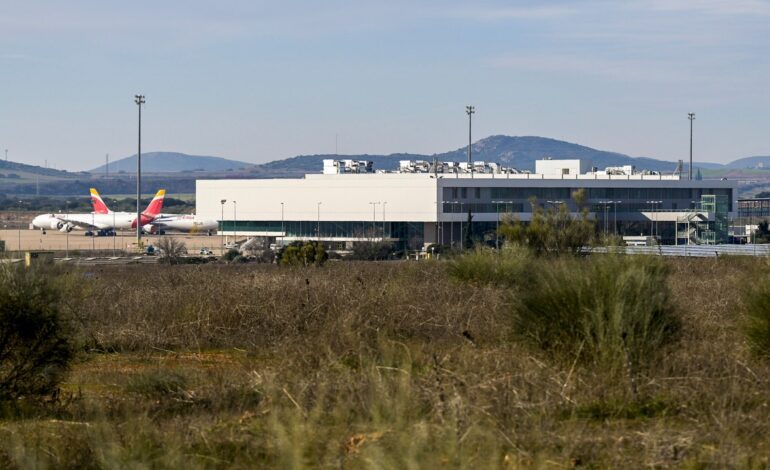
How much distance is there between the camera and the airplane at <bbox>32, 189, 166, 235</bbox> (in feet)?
420

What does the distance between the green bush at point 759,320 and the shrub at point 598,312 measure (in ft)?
3.54

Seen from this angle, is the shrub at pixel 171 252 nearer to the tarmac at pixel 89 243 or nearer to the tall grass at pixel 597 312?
the tarmac at pixel 89 243

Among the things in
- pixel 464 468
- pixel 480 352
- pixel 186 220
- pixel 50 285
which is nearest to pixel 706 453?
pixel 464 468

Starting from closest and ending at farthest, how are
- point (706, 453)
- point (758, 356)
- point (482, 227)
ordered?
point (706, 453) → point (758, 356) → point (482, 227)

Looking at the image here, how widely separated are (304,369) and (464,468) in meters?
A: 6.28

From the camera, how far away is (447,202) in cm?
9619

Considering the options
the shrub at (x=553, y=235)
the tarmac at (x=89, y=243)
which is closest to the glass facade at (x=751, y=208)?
the tarmac at (x=89, y=243)

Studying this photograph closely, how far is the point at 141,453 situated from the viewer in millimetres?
10203

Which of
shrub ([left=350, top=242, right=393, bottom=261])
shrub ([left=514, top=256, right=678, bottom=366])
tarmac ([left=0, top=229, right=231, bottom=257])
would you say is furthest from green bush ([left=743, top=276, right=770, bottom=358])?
tarmac ([left=0, top=229, right=231, bottom=257])

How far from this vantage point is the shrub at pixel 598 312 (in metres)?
14.3

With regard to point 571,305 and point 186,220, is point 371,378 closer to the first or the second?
point 571,305

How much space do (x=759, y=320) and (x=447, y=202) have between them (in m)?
80.3

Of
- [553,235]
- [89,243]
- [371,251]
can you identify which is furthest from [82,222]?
[553,235]

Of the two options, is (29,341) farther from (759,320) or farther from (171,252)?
(171,252)
